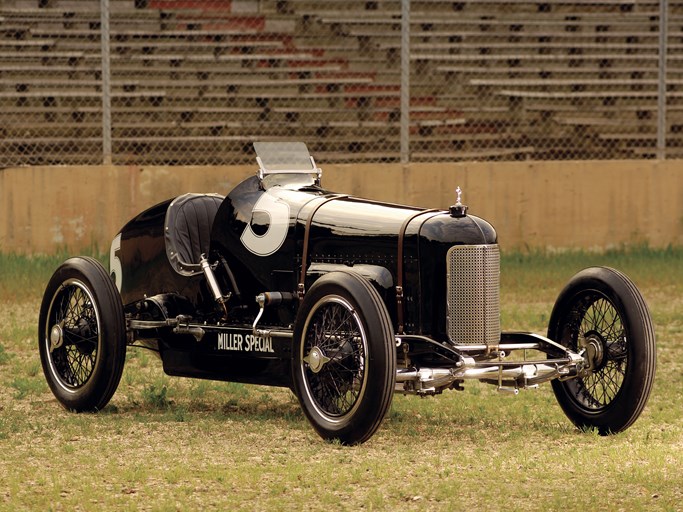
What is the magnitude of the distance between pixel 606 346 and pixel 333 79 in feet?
30.9

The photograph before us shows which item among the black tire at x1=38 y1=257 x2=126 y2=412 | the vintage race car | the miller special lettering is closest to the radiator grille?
the vintage race car

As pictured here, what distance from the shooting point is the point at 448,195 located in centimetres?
1495

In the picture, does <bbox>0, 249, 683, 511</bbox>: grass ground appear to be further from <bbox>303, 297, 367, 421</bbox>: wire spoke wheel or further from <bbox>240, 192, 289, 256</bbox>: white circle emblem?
<bbox>240, 192, 289, 256</bbox>: white circle emblem

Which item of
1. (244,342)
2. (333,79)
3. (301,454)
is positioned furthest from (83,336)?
(333,79)

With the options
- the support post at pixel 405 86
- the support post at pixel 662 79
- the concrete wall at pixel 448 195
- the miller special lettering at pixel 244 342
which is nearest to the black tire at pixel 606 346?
the miller special lettering at pixel 244 342

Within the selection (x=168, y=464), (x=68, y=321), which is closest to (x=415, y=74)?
(x=68, y=321)

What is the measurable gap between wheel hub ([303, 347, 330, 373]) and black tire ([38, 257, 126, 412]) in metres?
1.39

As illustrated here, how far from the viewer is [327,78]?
1705cm

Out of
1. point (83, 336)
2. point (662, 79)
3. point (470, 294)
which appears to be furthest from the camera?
point (662, 79)

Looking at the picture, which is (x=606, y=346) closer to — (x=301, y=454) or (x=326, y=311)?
(x=326, y=311)

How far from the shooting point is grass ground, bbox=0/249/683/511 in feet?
20.0

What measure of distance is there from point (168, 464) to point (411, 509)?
4.55 ft

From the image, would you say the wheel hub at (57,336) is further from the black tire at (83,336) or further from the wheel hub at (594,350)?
the wheel hub at (594,350)

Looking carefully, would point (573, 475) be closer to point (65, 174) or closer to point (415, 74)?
point (65, 174)
